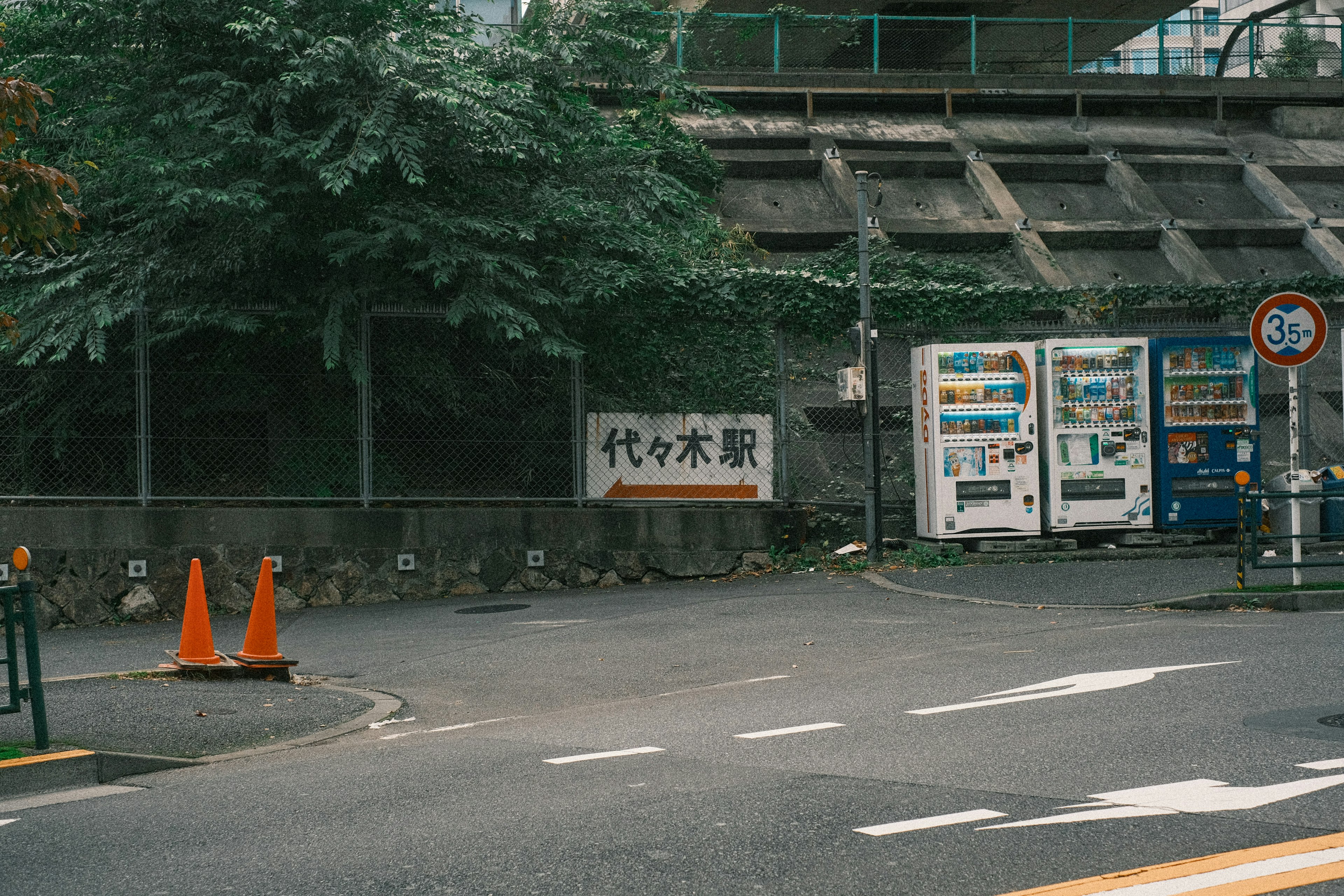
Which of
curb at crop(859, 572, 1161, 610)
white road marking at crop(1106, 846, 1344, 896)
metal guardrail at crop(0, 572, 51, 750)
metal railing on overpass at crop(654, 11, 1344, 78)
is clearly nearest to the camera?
white road marking at crop(1106, 846, 1344, 896)

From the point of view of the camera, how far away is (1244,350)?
1521 cm

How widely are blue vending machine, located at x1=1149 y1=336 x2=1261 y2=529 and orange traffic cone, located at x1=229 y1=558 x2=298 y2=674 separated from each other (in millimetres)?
10906

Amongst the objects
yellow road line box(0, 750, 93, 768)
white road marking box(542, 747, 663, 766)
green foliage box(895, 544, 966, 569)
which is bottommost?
white road marking box(542, 747, 663, 766)

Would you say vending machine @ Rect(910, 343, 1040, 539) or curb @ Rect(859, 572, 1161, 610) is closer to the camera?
curb @ Rect(859, 572, 1161, 610)

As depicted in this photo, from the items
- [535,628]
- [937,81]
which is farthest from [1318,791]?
[937,81]

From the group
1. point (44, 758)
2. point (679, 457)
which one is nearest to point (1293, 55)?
point (679, 457)

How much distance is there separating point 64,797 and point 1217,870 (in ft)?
18.0

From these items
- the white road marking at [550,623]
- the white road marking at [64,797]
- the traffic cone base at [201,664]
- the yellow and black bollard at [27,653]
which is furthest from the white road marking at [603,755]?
the white road marking at [550,623]

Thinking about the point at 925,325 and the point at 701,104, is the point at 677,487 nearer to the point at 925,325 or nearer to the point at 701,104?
the point at 925,325

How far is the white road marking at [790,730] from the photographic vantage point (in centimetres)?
684

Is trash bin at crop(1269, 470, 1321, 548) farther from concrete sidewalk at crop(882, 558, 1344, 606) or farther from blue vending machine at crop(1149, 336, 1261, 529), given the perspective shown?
concrete sidewalk at crop(882, 558, 1344, 606)

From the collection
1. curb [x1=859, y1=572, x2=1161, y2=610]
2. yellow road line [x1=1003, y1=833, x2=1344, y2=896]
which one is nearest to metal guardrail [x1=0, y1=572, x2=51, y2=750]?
yellow road line [x1=1003, y1=833, x2=1344, y2=896]

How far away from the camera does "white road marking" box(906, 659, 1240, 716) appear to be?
736 centimetres

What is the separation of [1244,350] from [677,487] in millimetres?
7411
